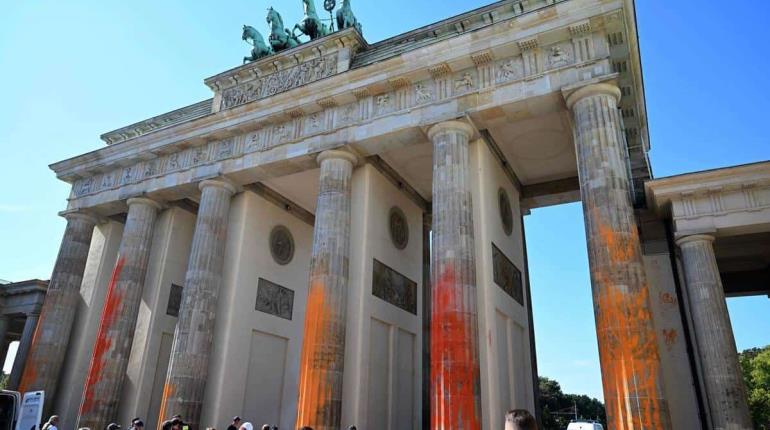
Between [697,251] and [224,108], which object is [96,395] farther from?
[697,251]

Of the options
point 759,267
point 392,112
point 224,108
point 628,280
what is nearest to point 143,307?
point 224,108

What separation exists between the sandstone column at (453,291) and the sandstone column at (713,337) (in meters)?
5.51

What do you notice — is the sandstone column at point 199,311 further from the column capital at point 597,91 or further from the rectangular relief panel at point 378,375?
the column capital at point 597,91

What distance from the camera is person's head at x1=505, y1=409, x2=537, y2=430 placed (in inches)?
107

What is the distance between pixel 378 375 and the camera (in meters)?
16.1

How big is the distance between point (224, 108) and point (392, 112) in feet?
24.4

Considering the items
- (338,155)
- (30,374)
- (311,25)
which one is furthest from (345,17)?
(30,374)

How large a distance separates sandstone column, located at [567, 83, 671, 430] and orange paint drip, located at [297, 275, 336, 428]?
275 inches

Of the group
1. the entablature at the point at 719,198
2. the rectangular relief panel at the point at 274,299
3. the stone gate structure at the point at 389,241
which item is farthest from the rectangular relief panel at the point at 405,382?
the entablature at the point at 719,198

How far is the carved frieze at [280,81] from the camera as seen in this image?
18.0 m

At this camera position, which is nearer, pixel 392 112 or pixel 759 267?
pixel 392 112

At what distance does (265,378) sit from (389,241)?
6903 millimetres

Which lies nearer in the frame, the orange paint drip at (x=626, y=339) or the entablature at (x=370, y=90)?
the orange paint drip at (x=626, y=339)

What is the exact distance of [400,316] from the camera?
1791cm
